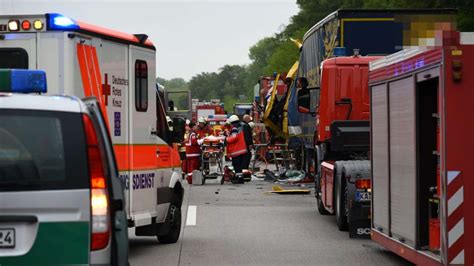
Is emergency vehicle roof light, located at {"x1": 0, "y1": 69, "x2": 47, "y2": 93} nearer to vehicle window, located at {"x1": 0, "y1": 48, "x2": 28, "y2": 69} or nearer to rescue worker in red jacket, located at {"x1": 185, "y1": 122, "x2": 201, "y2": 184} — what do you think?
vehicle window, located at {"x1": 0, "y1": 48, "x2": 28, "y2": 69}

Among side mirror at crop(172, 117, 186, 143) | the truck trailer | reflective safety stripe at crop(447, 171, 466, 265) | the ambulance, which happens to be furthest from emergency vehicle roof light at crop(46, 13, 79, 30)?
the truck trailer

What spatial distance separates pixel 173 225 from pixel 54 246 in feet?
22.8

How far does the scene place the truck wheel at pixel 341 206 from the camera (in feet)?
45.1

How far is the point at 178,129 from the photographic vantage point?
12.8 meters

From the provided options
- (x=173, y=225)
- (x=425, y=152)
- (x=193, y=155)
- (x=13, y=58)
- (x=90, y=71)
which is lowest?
(x=173, y=225)

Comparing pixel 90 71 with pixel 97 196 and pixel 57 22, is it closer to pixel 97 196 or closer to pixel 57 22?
pixel 57 22

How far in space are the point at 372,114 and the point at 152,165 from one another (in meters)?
2.79

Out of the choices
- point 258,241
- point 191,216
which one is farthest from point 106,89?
point 191,216

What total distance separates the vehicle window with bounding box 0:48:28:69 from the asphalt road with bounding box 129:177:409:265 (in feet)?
9.34

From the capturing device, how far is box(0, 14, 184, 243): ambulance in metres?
9.87

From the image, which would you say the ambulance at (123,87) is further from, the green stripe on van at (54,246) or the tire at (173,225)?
the green stripe on van at (54,246)

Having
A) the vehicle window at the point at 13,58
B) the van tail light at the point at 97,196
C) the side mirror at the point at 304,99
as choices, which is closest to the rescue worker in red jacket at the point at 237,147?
the side mirror at the point at 304,99

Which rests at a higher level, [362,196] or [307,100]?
[307,100]

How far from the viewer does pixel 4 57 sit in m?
9.97
